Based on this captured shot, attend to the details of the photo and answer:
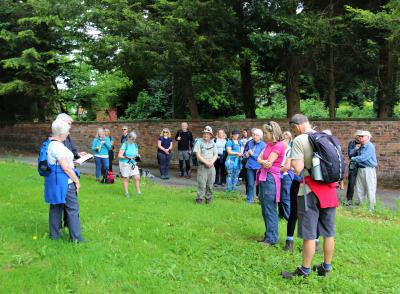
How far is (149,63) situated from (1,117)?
14499 millimetres

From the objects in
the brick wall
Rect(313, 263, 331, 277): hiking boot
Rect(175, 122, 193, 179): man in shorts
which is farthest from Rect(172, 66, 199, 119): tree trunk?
Rect(313, 263, 331, 277): hiking boot

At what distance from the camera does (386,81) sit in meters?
16.4

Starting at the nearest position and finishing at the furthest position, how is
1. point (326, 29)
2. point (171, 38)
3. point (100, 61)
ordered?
point (326, 29), point (171, 38), point (100, 61)

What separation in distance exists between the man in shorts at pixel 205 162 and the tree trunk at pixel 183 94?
6.54m

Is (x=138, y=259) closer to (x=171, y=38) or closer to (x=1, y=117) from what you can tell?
(x=171, y=38)

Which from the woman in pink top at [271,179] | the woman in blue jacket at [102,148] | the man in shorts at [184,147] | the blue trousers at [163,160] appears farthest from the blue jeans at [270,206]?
the man in shorts at [184,147]

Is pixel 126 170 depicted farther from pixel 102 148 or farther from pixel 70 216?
pixel 70 216

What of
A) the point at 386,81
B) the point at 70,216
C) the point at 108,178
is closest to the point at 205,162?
the point at 108,178

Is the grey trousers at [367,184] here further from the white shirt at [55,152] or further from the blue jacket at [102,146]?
the blue jacket at [102,146]

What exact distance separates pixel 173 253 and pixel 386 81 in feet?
42.4

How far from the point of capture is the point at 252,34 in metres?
14.6

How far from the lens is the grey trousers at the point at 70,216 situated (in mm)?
6441

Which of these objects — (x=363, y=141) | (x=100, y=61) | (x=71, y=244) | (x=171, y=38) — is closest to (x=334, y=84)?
(x=171, y=38)

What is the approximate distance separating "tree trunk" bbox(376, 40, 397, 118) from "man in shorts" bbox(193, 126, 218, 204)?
8.88 m
